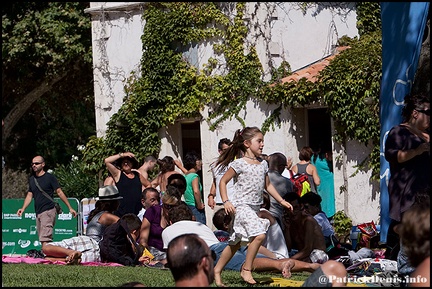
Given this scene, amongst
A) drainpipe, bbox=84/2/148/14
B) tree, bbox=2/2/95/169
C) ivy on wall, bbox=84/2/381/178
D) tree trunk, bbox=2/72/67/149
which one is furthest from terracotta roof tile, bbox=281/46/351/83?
tree trunk, bbox=2/72/67/149

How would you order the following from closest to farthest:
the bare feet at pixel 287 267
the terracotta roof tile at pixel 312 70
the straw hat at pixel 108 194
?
1. the bare feet at pixel 287 267
2. the straw hat at pixel 108 194
3. the terracotta roof tile at pixel 312 70

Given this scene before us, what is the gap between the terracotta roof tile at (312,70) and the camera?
17.9 metres

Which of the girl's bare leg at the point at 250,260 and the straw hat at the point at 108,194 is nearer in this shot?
the girl's bare leg at the point at 250,260

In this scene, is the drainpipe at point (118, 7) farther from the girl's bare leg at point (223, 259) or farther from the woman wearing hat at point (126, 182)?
the girl's bare leg at point (223, 259)

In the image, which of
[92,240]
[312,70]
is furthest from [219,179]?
[312,70]

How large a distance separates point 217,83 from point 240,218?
10771 mm

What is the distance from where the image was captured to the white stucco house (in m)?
17.4

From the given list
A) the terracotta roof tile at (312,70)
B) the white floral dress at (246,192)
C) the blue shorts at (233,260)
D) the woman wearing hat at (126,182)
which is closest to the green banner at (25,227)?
the woman wearing hat at (126,182)

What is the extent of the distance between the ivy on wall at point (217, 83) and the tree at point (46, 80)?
14.6 feet

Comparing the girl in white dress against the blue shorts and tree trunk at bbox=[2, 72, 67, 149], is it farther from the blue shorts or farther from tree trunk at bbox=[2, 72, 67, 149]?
tree trunk at bbox=[2, 72, 67, 149]

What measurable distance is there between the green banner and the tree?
25.9ft

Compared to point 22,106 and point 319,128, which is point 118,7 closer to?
point 319,128

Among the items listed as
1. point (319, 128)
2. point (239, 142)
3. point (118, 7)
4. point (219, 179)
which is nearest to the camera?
point (239, 142)

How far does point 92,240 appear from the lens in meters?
12.1
